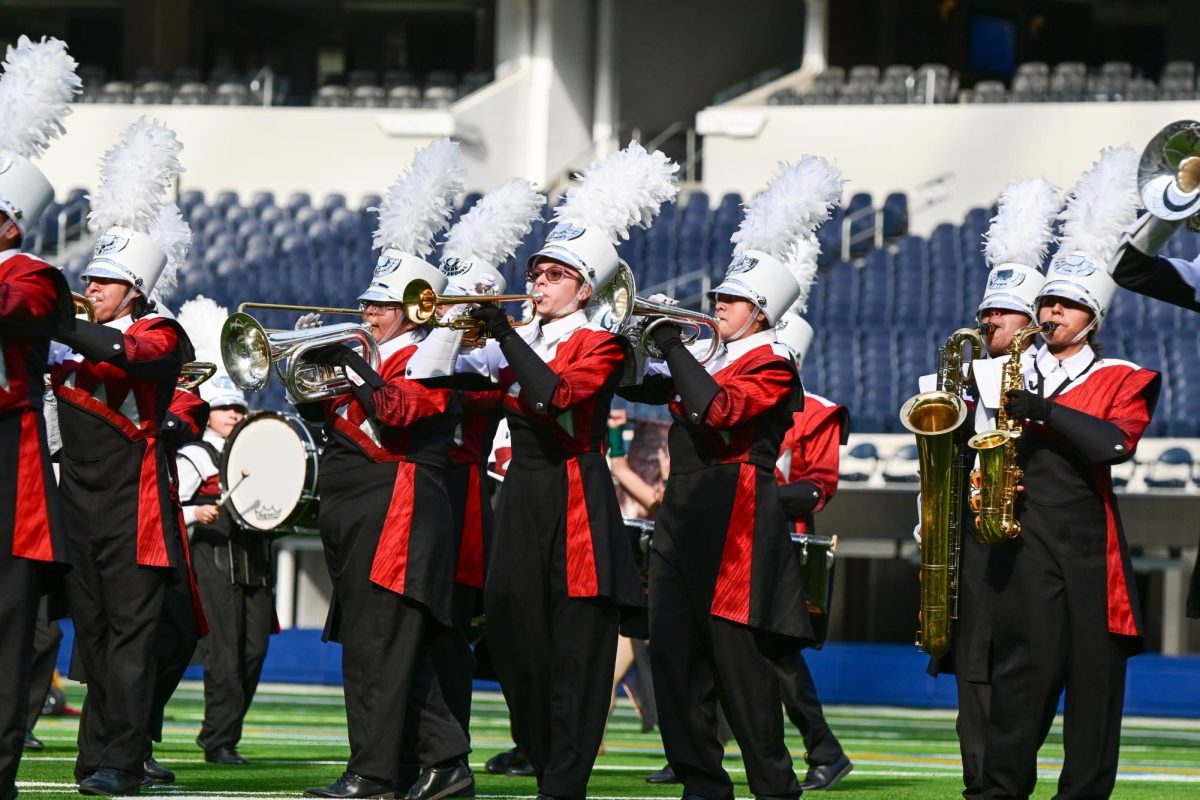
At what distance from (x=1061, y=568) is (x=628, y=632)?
142 centimetres

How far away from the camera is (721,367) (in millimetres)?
6875

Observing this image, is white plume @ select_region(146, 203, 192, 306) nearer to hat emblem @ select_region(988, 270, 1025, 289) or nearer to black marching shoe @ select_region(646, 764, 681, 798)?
black marching shoe @ select_region(646, 764, 681, 798)

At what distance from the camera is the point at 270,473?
8703mm

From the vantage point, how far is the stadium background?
17.7 meters

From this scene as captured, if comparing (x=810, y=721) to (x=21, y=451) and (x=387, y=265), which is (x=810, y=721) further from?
(x=21, y=451)

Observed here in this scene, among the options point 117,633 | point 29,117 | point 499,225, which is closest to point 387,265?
point 499,225

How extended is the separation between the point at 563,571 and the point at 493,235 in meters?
1.66

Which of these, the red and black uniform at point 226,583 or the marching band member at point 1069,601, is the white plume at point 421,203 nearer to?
the red and black uniform at point 226,583

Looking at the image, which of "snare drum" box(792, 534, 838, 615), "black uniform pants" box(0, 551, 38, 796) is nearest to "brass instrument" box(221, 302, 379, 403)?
"black uniform pants" box(0, 551, 38, 796)

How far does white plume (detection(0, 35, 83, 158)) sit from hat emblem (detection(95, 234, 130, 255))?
71cm

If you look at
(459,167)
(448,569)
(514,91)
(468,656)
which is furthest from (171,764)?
(514,91)

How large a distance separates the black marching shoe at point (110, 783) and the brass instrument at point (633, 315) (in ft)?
7.24

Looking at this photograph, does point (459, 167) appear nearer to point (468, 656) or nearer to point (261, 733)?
point (468, 656)

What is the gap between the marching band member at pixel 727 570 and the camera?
21.8ft
